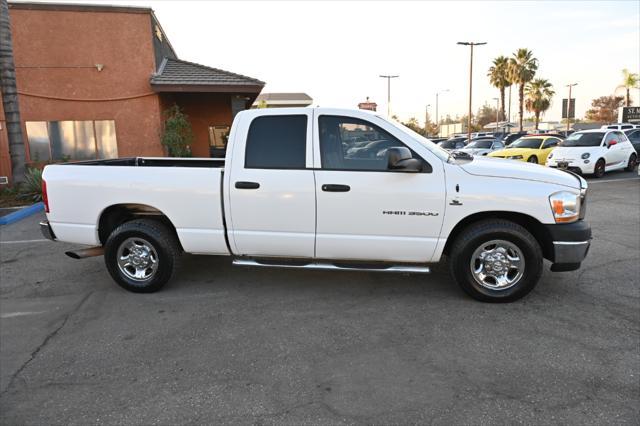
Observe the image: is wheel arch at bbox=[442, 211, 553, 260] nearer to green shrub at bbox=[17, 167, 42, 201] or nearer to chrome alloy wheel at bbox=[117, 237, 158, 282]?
chrome alloy wheel at bbox=[117, 237, 158, 282]

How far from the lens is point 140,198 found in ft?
16.0

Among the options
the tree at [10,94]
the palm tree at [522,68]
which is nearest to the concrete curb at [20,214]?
the tree at [10,94]

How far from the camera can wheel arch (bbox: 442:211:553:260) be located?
4.43m

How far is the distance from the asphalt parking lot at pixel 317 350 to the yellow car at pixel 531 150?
12.3 m

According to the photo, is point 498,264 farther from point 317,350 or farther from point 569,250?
point 317,350

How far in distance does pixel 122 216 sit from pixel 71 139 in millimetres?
11298

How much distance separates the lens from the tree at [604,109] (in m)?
78.3

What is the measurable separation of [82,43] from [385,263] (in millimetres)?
13801

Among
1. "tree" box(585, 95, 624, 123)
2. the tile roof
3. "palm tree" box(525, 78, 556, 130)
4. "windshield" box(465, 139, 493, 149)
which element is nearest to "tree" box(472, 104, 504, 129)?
"tree" box(585, 95, 624, 123)

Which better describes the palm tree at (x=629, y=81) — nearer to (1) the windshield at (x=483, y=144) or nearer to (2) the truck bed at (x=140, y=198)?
(1) the windshield at (x=483, y=144)

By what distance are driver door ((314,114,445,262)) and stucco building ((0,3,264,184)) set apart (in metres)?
10.6

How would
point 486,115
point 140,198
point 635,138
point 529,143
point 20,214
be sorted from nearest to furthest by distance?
point 140,198 < point 20,214 < point 529,143 < point 635,138 < point 486,115

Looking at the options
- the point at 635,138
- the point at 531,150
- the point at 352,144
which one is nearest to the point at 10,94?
the point at 352,144

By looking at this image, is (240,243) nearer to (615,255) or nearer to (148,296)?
(148,296)
